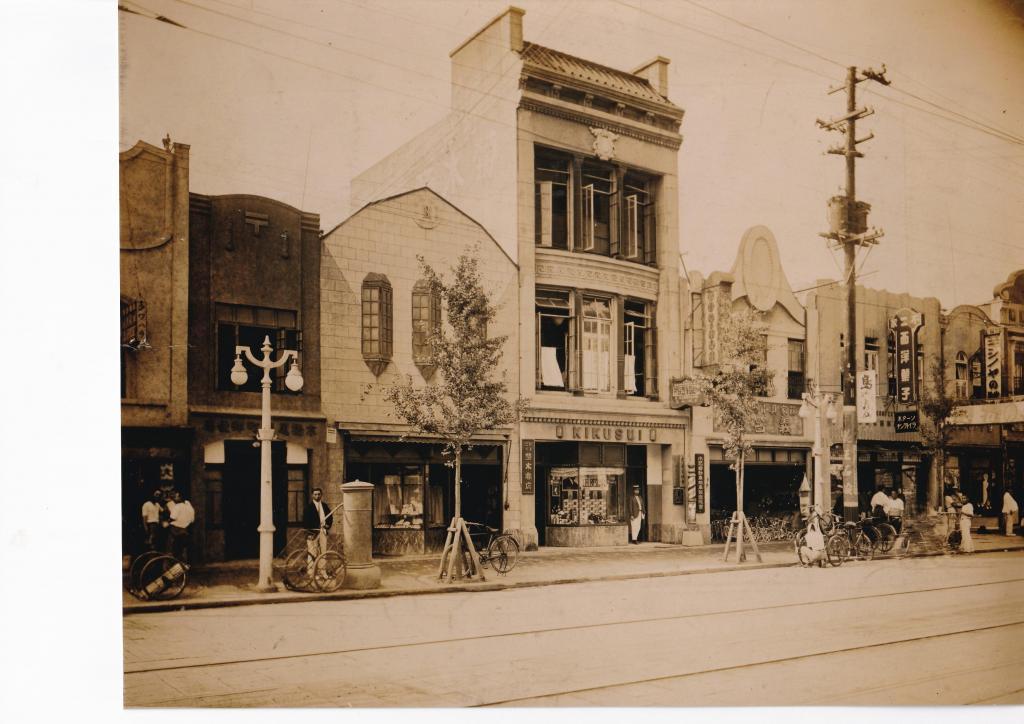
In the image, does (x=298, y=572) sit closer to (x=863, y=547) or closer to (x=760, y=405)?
(x=760, y=405)

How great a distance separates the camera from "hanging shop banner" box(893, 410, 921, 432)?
6.75m

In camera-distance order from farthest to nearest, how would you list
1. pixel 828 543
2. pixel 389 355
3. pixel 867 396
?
1. pixel 867 396
2. pixel 828 543
3. pixel 389 355

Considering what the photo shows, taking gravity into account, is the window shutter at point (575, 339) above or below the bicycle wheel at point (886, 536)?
above

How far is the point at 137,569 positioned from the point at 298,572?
903 millimetres

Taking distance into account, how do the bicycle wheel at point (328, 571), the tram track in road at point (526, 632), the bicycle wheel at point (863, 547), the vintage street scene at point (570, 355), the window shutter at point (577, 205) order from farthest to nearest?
the bicycle wheel at point (863, 547)
the window shutter at point (577, 205)
the bicycle wheel at point (328, 571)
the vintage street scene at point (570, 355)
the tram track in road at point (526, 632)

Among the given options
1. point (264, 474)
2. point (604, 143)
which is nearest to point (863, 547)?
point (604, 143)

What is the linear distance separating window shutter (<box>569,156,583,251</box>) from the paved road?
2426 millimetres

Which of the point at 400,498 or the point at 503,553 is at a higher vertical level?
the point at 400,498

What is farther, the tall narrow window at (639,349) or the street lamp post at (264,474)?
the tall narrow window at (639,349)

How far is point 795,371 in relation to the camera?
658 cm

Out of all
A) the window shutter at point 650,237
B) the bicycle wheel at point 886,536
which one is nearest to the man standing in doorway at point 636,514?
the window shutter at point 650,237

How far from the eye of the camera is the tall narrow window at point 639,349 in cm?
641

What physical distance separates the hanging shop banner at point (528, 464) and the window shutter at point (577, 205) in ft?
4.82

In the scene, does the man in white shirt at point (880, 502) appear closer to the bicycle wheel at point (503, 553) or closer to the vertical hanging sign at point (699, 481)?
the vertical hanging sign at point (699, 481)
